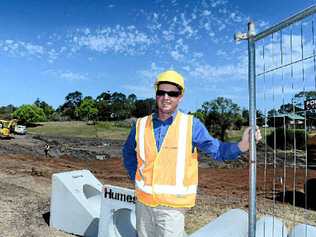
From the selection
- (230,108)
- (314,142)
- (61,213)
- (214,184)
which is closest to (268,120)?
(61,213)

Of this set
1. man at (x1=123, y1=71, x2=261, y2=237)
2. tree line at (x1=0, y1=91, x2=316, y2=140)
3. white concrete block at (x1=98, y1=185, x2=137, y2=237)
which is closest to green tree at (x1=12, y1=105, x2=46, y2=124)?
tree line at (x1=0, y1=91, x2=316, y2=140)

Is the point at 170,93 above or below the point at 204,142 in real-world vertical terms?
above

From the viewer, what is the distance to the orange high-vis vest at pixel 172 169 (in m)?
2.91

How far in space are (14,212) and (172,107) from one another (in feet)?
15.6

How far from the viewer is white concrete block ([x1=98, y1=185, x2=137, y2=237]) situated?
4.97 meters

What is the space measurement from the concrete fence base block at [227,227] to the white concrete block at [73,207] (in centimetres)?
176

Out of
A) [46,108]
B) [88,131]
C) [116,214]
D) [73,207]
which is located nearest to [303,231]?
[116,214]

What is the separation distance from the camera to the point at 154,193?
292 cm

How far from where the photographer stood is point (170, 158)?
292cm

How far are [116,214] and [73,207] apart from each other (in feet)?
3.11

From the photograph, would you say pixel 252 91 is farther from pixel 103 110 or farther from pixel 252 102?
pixel 103 110

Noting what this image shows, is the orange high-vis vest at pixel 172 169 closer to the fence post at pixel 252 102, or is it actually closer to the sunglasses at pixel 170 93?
→ the sunglasses at pixel 170 93

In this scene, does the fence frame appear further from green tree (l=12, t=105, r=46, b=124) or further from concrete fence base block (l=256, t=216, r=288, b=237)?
green tree (l=12, t=105, r=46, b=124)

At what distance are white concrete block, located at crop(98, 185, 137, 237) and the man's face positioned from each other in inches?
85.1
